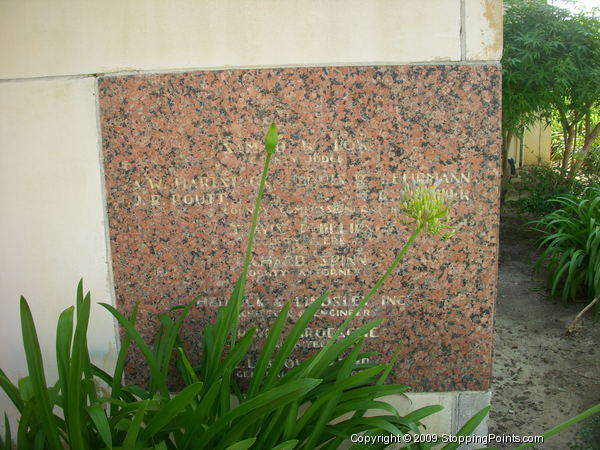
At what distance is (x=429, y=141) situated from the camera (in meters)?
2.30

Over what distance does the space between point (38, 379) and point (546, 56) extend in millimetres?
5559

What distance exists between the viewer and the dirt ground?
318 cm

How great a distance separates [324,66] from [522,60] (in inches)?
156

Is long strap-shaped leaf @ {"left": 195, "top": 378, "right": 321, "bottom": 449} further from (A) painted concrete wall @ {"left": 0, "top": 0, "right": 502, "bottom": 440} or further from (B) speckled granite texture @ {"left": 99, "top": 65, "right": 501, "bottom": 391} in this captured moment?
(A) painted concrete wall @ {"left": 0, "top": 0, "right": 502, "bottom": 440}

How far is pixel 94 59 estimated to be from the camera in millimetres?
2346

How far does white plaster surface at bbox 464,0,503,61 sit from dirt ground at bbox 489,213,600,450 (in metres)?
1.99

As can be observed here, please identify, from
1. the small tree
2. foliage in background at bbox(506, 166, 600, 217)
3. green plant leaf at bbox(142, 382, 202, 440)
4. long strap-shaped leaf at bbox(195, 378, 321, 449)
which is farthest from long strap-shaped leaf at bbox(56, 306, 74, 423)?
foliage in background at bbox(506, 166, 600, 217)

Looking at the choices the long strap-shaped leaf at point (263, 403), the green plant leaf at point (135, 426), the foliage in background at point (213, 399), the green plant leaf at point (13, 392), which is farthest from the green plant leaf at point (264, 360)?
the green plant leaf at point (13, 392)

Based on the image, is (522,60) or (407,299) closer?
(407,299)

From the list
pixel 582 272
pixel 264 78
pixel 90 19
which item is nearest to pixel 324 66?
pixel 264 78

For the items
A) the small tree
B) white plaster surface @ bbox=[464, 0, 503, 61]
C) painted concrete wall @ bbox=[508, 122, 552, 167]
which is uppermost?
the small tree

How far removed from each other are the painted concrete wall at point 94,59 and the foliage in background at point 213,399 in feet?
1.67

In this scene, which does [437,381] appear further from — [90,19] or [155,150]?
[90,19]

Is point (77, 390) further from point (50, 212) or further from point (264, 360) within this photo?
point (50, 212)
